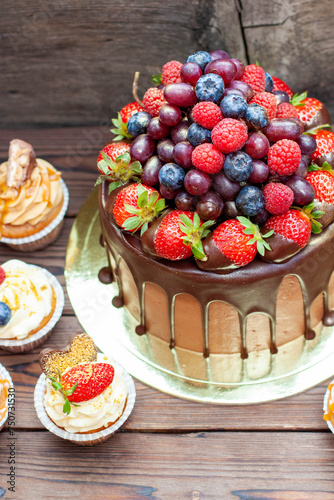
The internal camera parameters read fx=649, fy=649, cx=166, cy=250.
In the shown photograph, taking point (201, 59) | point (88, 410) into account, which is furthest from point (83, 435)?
point (201, 59)

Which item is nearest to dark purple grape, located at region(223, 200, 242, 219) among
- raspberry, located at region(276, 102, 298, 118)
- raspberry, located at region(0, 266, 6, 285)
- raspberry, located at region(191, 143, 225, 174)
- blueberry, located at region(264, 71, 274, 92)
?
raspberry, located at region(191, 143, 225, 174)

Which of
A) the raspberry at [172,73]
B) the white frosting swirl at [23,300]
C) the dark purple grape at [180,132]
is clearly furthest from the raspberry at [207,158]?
the white frosting swirl at [23,300]

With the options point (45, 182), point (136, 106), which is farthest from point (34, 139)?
point (136, 106)

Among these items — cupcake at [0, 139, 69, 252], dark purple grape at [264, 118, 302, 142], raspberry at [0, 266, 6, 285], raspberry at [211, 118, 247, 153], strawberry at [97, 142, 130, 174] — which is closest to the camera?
raspberry at [211, 118, 247, 153]

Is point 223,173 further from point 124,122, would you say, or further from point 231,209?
point 124,122

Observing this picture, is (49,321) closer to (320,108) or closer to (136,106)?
(136,106)

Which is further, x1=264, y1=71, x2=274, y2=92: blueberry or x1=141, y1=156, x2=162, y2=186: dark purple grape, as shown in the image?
x1=264, y1=71, x2=274, y2=92: blueberry

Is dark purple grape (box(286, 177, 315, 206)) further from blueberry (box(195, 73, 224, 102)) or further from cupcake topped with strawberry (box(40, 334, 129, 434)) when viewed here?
cupcake topped with strawberry (box(40, 334, 129, 434))
